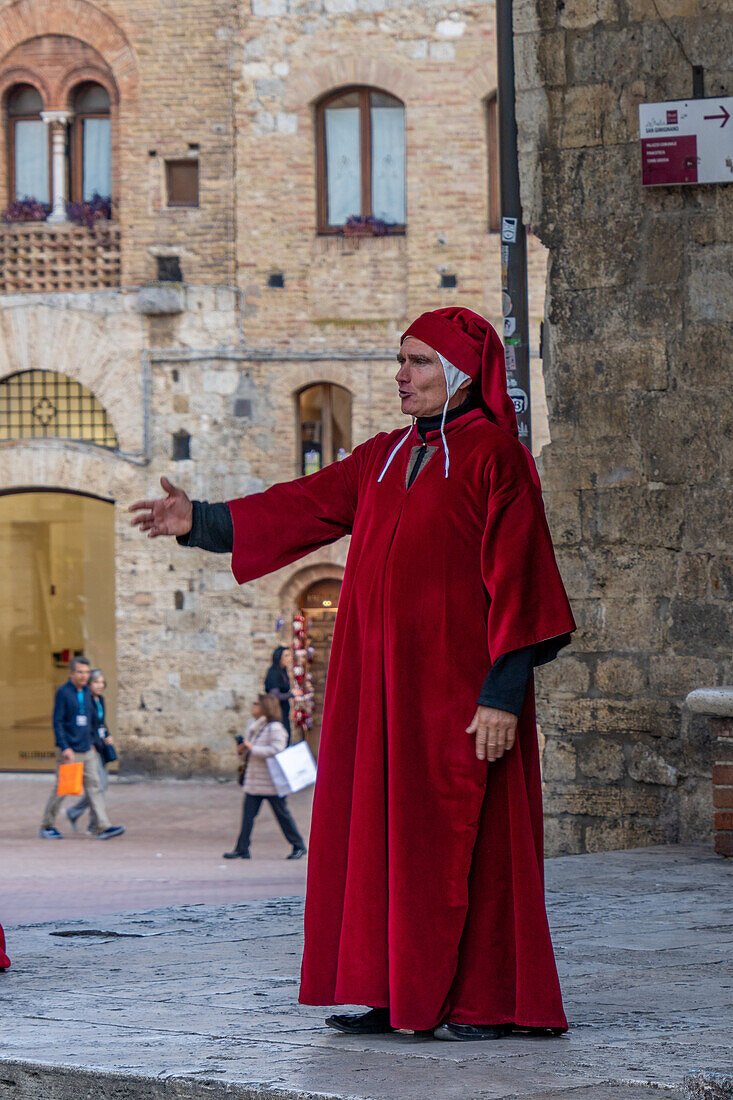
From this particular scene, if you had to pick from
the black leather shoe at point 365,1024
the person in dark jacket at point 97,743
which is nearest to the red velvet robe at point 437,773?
the black leather shoe at point 365,1024

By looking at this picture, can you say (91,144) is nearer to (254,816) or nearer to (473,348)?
(254,816)

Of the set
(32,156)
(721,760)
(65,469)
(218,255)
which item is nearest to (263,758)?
(721,760)

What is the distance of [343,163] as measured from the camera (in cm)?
1992

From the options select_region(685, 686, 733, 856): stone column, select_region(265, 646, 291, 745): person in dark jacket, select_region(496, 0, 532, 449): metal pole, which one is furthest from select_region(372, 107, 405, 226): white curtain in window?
select_region(685, 686, 733, 856): stone column

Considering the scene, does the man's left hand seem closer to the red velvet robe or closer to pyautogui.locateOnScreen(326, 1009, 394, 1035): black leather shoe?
the red velvet robe

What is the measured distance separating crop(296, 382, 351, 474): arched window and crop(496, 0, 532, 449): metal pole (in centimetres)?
1152

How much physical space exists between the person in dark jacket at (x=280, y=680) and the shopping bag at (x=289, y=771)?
16.6ft

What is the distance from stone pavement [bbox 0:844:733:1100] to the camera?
3590 millimetres

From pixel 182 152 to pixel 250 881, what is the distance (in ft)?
34.4

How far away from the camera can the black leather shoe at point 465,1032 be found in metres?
3.98

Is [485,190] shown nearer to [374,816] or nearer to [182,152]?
[182,152]


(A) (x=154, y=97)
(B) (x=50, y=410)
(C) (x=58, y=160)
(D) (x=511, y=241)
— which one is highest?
(A) (x=154, y=97)

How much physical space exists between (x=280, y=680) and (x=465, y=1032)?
1515 cm

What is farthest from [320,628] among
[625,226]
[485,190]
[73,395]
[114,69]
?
[625,226]
